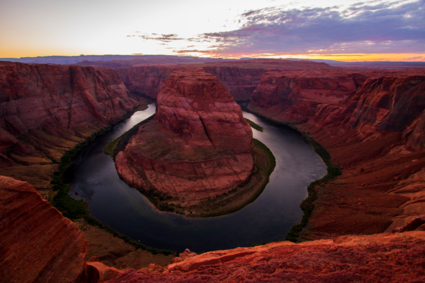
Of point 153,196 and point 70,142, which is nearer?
point 153,196

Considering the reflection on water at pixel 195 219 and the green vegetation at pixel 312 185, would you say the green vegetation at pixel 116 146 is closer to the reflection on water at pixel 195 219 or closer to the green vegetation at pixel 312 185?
the reflection on water at pixel 195 219

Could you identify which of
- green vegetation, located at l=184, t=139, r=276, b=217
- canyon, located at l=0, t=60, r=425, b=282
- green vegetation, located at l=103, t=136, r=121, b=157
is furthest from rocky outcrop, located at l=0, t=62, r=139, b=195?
green vegetation, located at l=184, t=139, r=276, b=217

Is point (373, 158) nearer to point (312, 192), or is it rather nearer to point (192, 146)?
point (312, 192)

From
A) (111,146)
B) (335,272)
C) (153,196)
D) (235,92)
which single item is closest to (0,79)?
(111,146)

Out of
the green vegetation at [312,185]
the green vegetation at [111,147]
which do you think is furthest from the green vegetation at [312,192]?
the green vegetation at [111,147]

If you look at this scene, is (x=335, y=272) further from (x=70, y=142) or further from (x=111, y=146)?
(x=70, y=142)

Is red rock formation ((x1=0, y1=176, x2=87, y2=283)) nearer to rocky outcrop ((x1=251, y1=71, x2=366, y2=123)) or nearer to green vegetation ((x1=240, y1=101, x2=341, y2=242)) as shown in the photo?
green vegetation ((x1=240, y1=101, x2=341, y2=242))
